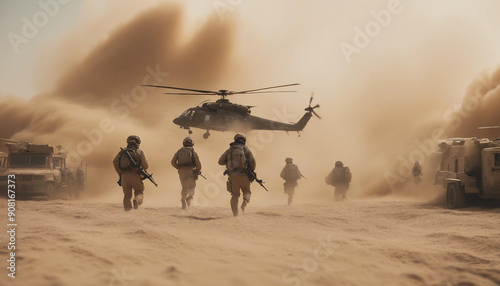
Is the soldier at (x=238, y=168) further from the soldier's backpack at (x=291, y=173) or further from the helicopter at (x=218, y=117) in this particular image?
the helicopter at (x=218, y=117)

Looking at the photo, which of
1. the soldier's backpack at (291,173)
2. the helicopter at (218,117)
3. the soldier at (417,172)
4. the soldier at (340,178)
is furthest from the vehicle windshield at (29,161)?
the soldier at (417,172)

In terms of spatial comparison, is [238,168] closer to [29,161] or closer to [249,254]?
[249,254]

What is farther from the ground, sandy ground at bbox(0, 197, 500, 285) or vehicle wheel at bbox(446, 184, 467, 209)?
vehicle wheel at bbox(446, 184, 467, 209)

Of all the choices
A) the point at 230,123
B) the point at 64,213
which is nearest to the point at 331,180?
the point at 230,123

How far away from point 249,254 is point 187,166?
596cm

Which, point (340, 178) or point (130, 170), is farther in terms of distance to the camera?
point (340, 178)

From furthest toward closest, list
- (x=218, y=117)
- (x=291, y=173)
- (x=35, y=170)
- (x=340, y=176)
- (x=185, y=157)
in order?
1. (x=218, y=117)
2. (x=340, y=176)
3. (x=35, y=170)
4. (x=291, y=173)
5. (x=185, y=157)

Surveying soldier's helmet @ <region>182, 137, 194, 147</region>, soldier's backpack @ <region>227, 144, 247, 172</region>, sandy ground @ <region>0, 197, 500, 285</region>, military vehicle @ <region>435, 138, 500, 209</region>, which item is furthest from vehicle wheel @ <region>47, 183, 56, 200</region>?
military vehicle @ <region>435, 138, 500, 209</region>

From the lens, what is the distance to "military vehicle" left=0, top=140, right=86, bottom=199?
45.0 ft

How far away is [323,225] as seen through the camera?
24.1 ft

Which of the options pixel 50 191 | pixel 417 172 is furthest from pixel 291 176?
pixel 50 191

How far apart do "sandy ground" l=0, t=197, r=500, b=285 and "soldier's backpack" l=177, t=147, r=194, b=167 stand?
3424mm

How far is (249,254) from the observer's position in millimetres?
4809

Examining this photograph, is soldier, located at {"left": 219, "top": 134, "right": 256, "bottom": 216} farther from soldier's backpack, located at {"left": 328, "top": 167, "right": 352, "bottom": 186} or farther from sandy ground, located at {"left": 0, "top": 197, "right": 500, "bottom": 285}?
soldier's backpack, located at {"left": 328, "top": 167, "right": 352, "bottom": 186}
